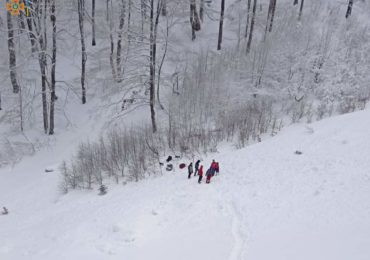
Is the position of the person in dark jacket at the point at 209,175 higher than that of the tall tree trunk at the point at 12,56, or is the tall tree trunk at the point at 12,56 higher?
the tall tree trunk at the point at 12,56

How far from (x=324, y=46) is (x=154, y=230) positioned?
16619 mm

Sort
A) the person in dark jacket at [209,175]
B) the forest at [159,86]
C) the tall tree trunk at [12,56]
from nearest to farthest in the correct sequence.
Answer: the person in dark jacket at [209,175], the forest at [159,86], the tall tree trunk at [12,56]

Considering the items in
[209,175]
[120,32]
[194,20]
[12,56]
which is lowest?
[209,175]

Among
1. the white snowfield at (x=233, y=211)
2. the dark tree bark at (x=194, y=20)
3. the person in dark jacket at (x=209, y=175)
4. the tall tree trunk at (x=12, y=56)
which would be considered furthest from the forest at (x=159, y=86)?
the person in dark jacket at (x=209, y=175)

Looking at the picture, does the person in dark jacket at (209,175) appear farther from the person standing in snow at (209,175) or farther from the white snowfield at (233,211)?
the white snowfield at (233,211)

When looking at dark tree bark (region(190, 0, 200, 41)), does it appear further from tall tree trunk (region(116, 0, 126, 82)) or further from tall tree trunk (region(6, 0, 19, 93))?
tall tree trunk (region(6, 0, 19, 93))

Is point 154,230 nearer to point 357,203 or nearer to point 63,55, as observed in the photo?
point 357,203

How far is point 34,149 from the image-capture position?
17.5 m

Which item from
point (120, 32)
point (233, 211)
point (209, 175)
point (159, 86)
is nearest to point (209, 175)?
point (209, 175)

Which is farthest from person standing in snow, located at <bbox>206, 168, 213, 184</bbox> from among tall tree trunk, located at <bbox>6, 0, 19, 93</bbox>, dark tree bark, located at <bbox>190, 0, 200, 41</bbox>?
dark tree bark, located at <bbox>190, 0, 200, 41</bbox>

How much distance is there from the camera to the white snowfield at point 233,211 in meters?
7.97

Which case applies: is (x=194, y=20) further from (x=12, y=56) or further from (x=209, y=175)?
(x=209, y=175)

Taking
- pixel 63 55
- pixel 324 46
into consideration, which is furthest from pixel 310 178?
pixel 63 55

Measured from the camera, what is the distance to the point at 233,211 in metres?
9.72
